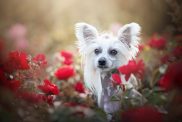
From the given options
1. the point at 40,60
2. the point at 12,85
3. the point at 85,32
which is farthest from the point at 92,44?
the point at 12,85

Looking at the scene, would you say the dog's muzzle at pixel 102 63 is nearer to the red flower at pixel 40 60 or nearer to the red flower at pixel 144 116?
the red flower at pixel 40 60

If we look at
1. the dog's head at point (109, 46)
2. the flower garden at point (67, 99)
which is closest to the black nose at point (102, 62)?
the dog's head at point (109, 46)

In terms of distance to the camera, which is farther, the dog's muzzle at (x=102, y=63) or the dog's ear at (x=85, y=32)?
the dog's ear at (x=85, y=32)

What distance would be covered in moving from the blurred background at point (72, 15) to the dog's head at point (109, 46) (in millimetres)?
4763

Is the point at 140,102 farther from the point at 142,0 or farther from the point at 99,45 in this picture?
the point at 142,0

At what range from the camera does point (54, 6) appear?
979 cm

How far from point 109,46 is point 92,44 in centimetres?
18

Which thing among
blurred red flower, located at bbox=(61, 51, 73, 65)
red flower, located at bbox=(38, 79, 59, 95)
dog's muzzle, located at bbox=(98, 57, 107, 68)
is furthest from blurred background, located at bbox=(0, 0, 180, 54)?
red flower, located at bbox=(38, 79, 59, 95)

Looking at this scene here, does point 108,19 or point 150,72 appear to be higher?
point 108,19

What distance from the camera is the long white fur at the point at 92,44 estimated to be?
169 inches

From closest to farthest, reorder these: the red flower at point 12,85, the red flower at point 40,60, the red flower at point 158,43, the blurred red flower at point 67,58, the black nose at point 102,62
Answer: the red flower at point 12,85
the red flower at point 40,60
the black nose at point 102,62
the blurred red flower at point 67,58
the red flower at point 158,43

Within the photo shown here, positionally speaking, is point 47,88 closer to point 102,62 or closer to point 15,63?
point 15,63

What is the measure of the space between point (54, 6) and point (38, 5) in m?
0.33

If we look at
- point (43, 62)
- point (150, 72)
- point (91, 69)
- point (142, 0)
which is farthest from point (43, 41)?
point (43, 62)
